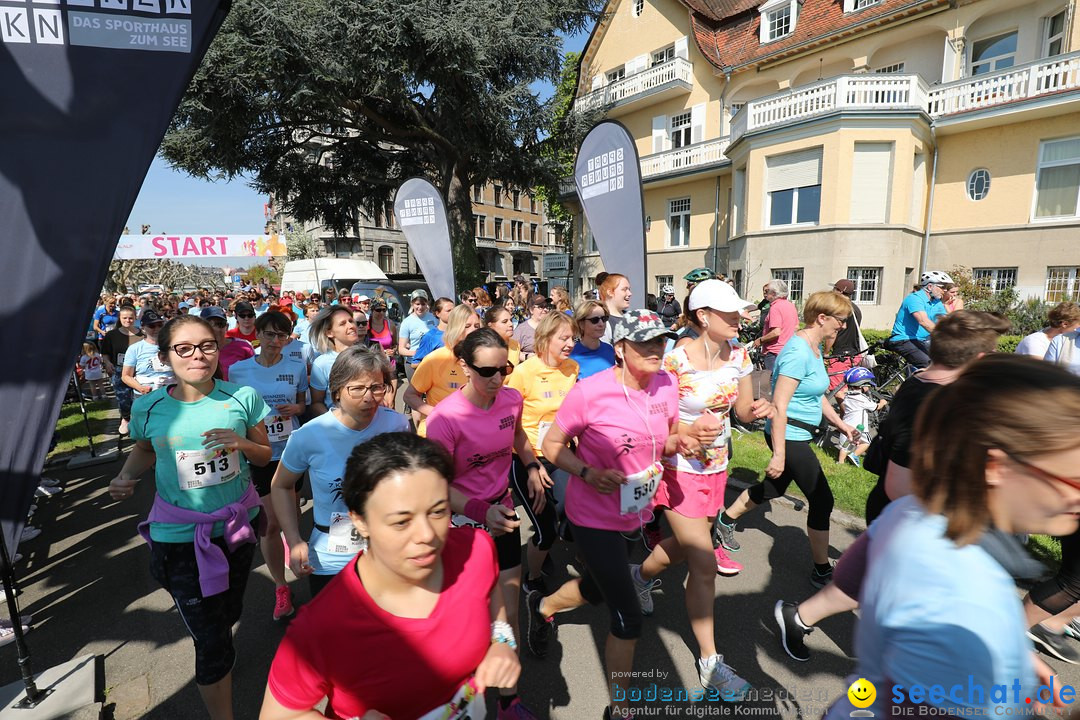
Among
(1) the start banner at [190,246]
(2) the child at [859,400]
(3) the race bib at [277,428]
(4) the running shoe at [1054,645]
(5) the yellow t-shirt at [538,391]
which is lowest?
(4) the running shoe at [1054,645]

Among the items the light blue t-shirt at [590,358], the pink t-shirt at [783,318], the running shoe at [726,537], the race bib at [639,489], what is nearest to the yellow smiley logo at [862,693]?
the race bib at [639,489]

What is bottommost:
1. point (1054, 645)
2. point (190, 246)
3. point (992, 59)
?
point (1054, 645)

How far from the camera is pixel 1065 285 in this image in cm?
1452

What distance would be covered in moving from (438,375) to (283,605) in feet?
6.45

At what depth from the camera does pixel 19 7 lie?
2.14 m

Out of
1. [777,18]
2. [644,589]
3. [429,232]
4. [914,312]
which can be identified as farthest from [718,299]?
[777,18]

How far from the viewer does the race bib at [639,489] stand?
8.26 feet

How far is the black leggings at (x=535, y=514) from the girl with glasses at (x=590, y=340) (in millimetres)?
1112

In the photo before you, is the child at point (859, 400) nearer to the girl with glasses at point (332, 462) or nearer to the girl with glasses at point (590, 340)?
the girl with glasses at point (590, 340)

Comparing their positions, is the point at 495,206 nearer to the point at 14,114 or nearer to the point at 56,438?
the point at 56,438

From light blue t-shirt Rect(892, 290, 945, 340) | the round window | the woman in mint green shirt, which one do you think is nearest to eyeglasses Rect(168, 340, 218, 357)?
the woman in mint green shirt

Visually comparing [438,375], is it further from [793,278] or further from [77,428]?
[793,278]

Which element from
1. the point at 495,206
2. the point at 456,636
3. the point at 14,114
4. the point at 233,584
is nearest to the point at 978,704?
the point at 456,636

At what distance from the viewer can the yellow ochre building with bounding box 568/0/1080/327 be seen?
1484cm
